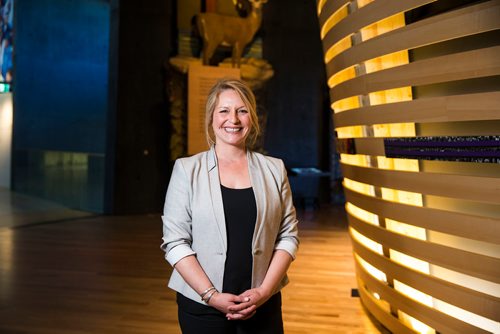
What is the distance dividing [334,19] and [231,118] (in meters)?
1.79

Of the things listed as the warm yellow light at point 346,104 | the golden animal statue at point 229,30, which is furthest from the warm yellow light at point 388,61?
the golden animal statue at point 229,30

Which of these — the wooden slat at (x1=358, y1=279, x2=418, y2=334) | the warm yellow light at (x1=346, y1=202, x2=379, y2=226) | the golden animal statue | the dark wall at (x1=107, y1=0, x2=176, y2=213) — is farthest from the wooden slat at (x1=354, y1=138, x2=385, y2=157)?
the dark wall at (x1=107, y1=0, x2=176, y2=213)

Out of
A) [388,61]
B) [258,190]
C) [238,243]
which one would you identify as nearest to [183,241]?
[238,243]

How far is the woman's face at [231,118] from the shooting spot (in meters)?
1.63

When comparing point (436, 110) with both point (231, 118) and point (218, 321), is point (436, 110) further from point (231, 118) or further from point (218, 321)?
point (218, 321)

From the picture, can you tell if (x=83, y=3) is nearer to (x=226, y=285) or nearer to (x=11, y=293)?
(x=11, y=293)

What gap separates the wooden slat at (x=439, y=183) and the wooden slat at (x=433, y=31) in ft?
1.80

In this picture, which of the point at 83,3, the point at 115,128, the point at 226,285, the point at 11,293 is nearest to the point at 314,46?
the point at 115,128

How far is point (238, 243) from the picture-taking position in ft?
5.16

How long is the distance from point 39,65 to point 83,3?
5.28 ft

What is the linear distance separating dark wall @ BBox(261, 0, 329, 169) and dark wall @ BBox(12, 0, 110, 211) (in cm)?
294

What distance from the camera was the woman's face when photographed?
64.1 inches

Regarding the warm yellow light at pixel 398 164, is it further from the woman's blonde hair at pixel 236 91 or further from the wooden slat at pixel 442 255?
the woman's blonde hair at pixel 236 91

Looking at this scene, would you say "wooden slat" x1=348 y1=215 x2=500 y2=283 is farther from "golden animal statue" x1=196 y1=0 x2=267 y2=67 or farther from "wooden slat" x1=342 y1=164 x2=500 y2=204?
"golden animal statue" x1=196 y1=0 x2=267 y2=67
